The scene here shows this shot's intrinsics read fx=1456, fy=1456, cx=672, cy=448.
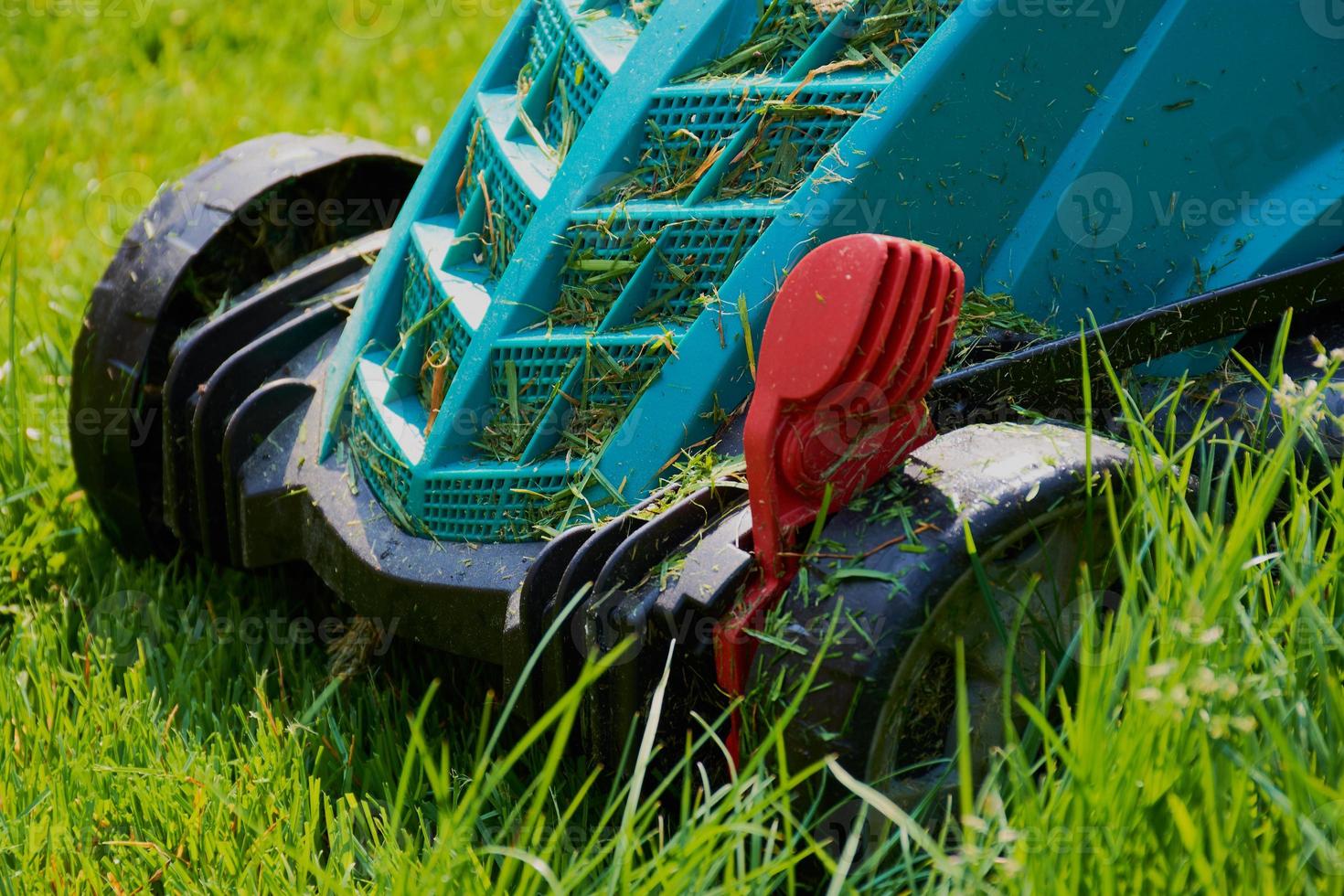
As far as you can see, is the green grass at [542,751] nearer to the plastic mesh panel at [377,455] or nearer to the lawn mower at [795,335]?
the lawn mower at [795,335]

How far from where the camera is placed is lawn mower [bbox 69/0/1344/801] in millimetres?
1741

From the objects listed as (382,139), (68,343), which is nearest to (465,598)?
(68,343)

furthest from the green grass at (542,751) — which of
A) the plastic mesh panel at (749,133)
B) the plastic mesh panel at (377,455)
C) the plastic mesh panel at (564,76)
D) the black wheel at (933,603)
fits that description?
the plastic mesh panel at (564,76)

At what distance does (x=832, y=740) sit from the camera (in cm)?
169

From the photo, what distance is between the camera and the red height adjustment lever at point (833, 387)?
1.68 meters

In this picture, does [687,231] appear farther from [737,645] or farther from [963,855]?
[963,855]

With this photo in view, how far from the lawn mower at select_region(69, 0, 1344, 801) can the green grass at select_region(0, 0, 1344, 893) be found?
0.13 meters

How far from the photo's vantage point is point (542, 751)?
2260 mm

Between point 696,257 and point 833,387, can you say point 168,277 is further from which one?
point 833,387

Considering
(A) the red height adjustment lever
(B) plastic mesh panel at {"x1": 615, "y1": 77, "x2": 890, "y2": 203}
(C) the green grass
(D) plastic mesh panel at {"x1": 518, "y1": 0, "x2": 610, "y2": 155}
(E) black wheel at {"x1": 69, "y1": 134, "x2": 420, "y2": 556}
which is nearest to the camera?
(C) the green grass

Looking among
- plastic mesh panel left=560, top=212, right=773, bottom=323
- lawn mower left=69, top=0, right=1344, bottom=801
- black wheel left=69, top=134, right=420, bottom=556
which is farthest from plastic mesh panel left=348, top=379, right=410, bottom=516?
black wheel left=69, top=134, right=420, bottom=556

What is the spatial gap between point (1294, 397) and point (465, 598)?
3.78ft

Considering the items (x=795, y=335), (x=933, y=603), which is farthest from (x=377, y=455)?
(x=933, y=603)

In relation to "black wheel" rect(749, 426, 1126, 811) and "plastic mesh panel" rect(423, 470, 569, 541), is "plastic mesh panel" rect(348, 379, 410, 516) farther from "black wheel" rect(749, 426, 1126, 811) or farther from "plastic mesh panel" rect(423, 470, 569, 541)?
"black wheel" rect(749, 426, 1126, 811)
